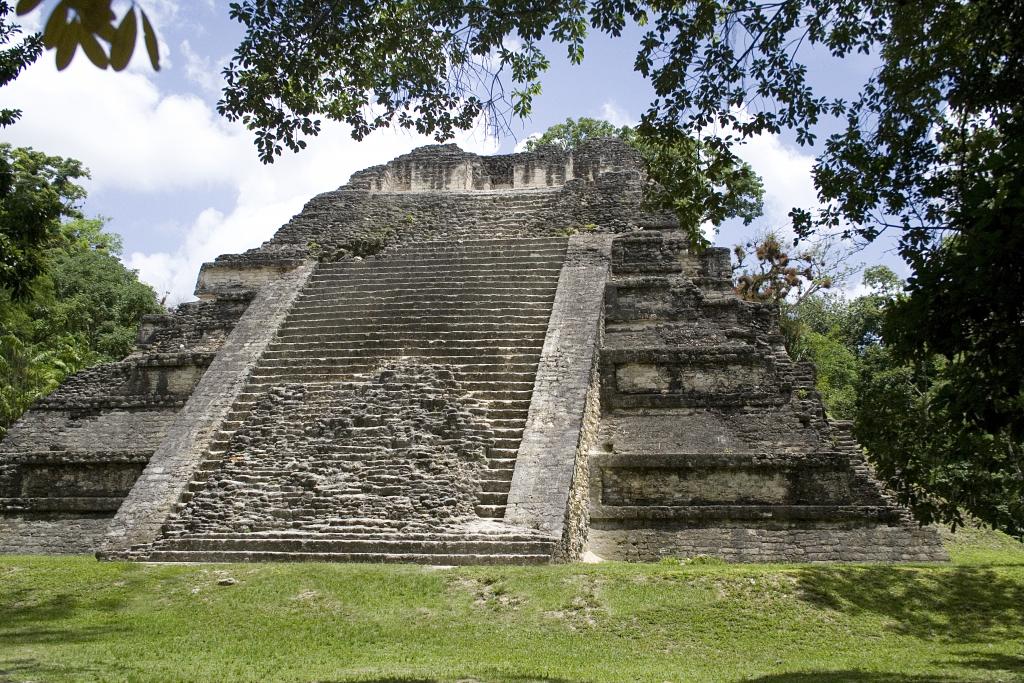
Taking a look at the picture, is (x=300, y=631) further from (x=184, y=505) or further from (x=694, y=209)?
(x=694, y=209)

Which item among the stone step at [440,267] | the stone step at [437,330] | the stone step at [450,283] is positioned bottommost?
the stone step at [437,330]

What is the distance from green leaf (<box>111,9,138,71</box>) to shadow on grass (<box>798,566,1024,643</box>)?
21.0ft

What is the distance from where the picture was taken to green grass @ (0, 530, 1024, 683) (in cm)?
537

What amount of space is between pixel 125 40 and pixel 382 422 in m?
8.51

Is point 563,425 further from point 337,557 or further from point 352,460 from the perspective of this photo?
point 337,557

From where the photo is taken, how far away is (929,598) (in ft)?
23.0

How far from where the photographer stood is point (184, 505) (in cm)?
914

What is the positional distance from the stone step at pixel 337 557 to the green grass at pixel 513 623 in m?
0.40

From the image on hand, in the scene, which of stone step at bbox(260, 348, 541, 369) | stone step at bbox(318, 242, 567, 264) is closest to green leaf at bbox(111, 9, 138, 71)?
stone step at bbox(260, 348, 541, 369)

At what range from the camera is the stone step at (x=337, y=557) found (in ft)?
25.6

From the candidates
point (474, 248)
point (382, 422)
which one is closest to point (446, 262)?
point (474, 248)

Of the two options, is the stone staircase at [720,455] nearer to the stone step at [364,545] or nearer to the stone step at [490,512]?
the stone step at [490,512]

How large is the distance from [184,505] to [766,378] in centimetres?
655

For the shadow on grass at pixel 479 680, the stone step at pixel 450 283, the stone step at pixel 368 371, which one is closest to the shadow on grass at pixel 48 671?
the shadow on grass at pixel 479 680
